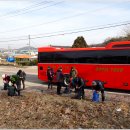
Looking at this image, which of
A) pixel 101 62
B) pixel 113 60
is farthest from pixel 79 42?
pixel 113 60

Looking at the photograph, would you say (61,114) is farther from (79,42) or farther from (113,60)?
(79,42)

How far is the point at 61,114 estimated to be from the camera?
14.0 metres

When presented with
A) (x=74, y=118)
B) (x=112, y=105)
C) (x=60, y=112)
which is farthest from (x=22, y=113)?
(x=112, y=105)

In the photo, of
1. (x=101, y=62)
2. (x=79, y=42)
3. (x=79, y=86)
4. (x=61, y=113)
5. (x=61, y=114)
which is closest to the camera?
(x=61, y=114)

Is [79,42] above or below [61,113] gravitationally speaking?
above

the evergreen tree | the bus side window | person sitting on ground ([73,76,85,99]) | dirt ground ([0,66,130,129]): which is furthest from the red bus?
the evergreen tree

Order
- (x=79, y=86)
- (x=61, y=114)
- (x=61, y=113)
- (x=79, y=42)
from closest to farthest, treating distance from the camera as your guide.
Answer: (x=61, y=114) < (x=61, y=113) < (x=79, y=86) < (x=79, y=42)

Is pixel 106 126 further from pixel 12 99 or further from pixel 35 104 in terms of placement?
pixel 12 99

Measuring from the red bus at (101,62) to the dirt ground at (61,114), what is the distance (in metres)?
4.55

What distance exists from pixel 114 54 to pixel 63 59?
4932 millimetres

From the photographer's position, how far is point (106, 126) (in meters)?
12.0

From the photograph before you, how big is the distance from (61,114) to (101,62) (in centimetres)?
823

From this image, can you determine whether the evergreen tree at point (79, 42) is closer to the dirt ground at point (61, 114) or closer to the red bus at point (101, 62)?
the red bus at point (101, 62)

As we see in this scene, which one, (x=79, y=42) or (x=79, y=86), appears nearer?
(x=79, y=86)
